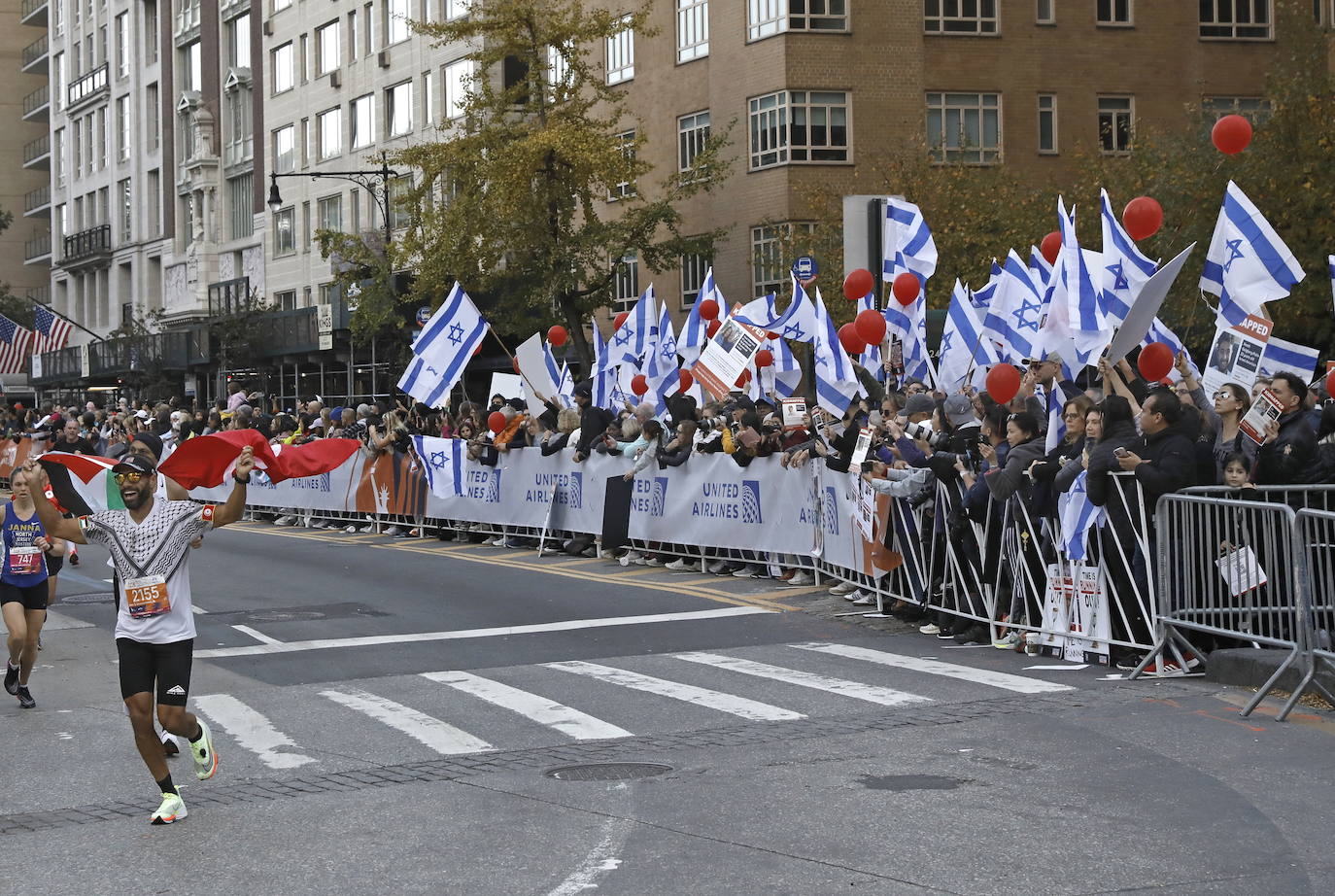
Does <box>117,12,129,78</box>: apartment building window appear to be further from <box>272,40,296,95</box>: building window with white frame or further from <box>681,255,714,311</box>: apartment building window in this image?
<box>681,255,714,311</box>: apartment building window

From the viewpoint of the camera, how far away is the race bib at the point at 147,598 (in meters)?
8.34

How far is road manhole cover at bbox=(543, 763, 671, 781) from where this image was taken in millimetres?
8609

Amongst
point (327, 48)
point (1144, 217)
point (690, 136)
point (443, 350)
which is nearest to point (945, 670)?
point (1144, 217)

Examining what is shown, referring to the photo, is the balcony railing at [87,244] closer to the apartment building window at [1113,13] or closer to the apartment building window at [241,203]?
the apartment building window at [241,203]

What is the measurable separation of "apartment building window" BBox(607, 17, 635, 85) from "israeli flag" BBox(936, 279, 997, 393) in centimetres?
2659

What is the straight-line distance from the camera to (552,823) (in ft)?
25.0

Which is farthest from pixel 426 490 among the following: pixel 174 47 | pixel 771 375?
pixel 174 47

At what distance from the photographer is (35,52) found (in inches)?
3728

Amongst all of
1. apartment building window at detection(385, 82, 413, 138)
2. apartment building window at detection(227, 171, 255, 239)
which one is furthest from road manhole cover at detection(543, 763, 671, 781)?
apartment building window at detection(227, 171, 255, 239)

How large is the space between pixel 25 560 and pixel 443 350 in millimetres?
10216

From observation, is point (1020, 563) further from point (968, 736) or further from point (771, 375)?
point (771, 375)

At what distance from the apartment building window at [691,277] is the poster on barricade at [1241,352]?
26.4 m

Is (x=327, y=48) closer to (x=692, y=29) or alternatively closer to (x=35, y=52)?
(x=692, y=29)

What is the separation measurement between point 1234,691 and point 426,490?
603 inches
